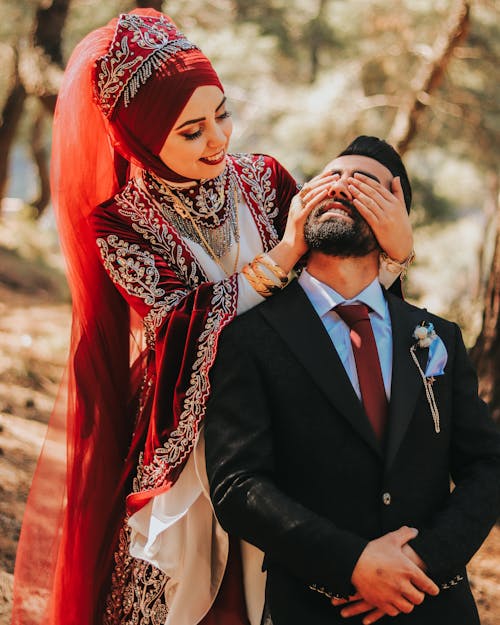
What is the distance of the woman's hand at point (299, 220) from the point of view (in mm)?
2475

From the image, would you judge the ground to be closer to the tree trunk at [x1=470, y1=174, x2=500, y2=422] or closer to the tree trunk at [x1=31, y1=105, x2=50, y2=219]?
the tree trunk at [x1=470, y1=174, x2=500, y2=422]

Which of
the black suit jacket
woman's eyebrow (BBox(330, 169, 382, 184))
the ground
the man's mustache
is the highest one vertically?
woman's eyebrow (BBox(330, 169, 382, 184))

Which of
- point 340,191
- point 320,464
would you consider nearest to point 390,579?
point 320,464

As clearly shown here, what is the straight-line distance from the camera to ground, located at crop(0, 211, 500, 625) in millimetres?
4332

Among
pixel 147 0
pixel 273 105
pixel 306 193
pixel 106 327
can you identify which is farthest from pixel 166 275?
pixel 273 105

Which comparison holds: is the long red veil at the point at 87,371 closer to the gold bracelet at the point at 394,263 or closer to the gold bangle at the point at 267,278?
the gold bangle at the point at 267,278

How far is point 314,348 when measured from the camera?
2.43 metres

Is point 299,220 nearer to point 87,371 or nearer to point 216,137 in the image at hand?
point 216,137

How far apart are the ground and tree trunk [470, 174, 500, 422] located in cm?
83

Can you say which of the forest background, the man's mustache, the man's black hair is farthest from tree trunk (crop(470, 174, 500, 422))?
the man's mustache

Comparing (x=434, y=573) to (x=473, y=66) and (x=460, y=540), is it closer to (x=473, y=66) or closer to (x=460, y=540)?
(x=460, y=540)

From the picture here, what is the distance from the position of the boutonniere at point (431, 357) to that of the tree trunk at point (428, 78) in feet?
22.7

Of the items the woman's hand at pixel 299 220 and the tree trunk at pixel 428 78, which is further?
the tree trunk at pixel 428 78

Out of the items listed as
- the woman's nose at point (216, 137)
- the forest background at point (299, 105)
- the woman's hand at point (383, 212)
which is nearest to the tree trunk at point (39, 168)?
the forest background at point (299, 105)
